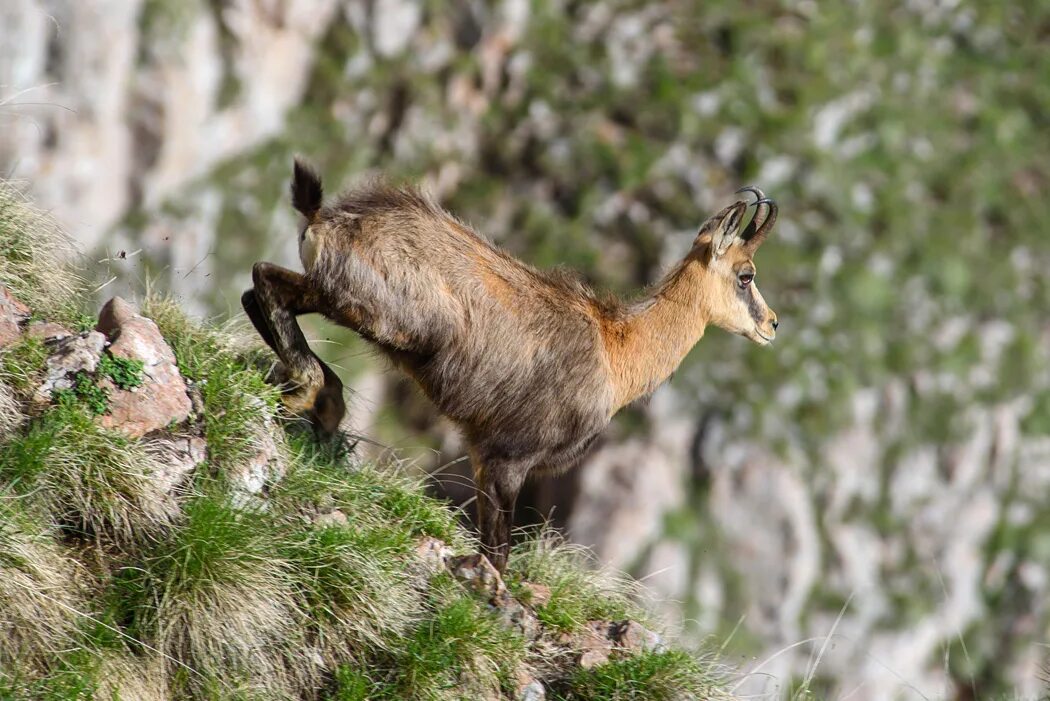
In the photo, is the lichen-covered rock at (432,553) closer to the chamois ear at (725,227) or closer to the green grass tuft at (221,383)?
the green grass tuft at (221,383)

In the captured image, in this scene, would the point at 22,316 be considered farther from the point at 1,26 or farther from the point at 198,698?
the point at 1,26

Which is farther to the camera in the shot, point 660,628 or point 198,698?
point 660,628

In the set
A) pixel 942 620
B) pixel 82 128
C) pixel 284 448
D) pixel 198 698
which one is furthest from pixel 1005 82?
pixel 198 698

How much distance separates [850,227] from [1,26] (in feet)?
42.4

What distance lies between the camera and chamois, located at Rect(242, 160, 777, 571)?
6949 millimetres

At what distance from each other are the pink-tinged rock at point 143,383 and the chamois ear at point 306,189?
1.00 metres

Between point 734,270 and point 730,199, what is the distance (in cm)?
1192

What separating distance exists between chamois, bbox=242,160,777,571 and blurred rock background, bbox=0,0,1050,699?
30.8 feet

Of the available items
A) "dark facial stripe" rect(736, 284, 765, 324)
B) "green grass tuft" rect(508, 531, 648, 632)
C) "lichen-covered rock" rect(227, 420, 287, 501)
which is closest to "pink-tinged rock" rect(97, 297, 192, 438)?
"lichen-covered rock" rect(227, 420, 287, 501)

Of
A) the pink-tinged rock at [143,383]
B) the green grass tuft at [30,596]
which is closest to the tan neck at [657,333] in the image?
the pink-tinged rock at [143,383]

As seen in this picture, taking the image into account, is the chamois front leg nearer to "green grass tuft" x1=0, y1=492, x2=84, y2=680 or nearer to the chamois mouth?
"green grass tuft" x1=0, y1=492, x2=84, y2=680

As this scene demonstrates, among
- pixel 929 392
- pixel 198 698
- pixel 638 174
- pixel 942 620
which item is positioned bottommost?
pixel 942 620

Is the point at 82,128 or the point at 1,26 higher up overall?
the point at 1,26

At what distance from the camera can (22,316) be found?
6.35 metres
